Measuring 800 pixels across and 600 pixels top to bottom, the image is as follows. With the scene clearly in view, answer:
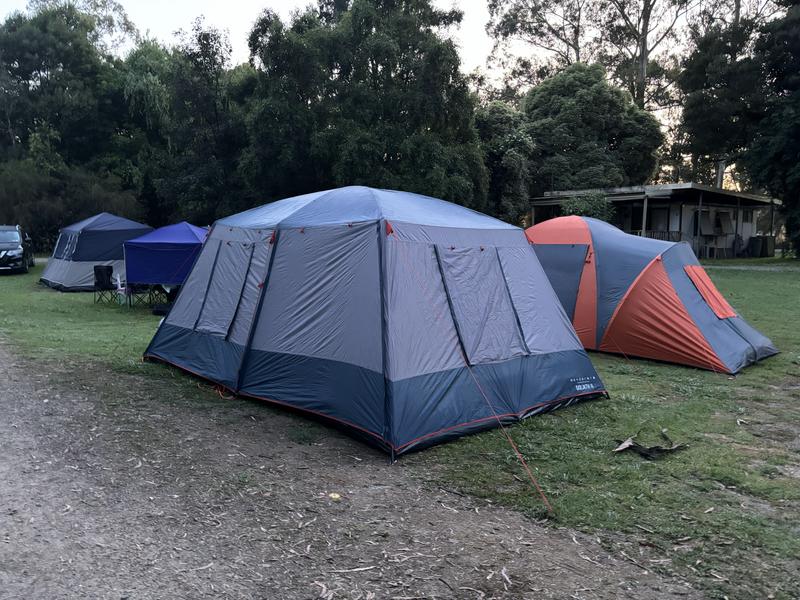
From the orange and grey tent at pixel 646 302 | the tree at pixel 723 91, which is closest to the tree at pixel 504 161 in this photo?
the tree at pixel 723 91

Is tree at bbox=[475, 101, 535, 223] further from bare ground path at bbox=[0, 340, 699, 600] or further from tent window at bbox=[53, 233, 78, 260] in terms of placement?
bare ground path at bbox=[0, 340, 699, 600]

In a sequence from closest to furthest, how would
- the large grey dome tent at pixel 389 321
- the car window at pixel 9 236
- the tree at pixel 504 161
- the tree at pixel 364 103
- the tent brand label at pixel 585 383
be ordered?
1. the large grey dome tent at pixel 389 321
2. the tent brand label at pixel 585 383
3. the tree at pixel 364 103
4. the car window at pixel 9 236
5. the tree at pixel 504 161

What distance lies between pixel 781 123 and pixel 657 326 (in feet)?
63.7

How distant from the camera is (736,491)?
13.7 ft

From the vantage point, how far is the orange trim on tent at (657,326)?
298 inches

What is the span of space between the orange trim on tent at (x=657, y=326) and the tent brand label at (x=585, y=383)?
6.94 ft

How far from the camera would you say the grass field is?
3369mm

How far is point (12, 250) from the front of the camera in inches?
772

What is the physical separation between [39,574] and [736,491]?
164 inches

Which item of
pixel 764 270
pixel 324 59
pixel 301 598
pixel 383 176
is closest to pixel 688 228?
pixel 764 270

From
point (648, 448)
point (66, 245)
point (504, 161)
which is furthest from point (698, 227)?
point (648, 448)

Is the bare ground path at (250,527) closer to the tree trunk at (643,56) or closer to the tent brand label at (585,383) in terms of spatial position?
the tent brand label at (585,383)

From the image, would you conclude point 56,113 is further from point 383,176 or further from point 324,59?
point 383,176

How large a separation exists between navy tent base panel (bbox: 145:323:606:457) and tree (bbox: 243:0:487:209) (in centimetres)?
1191
